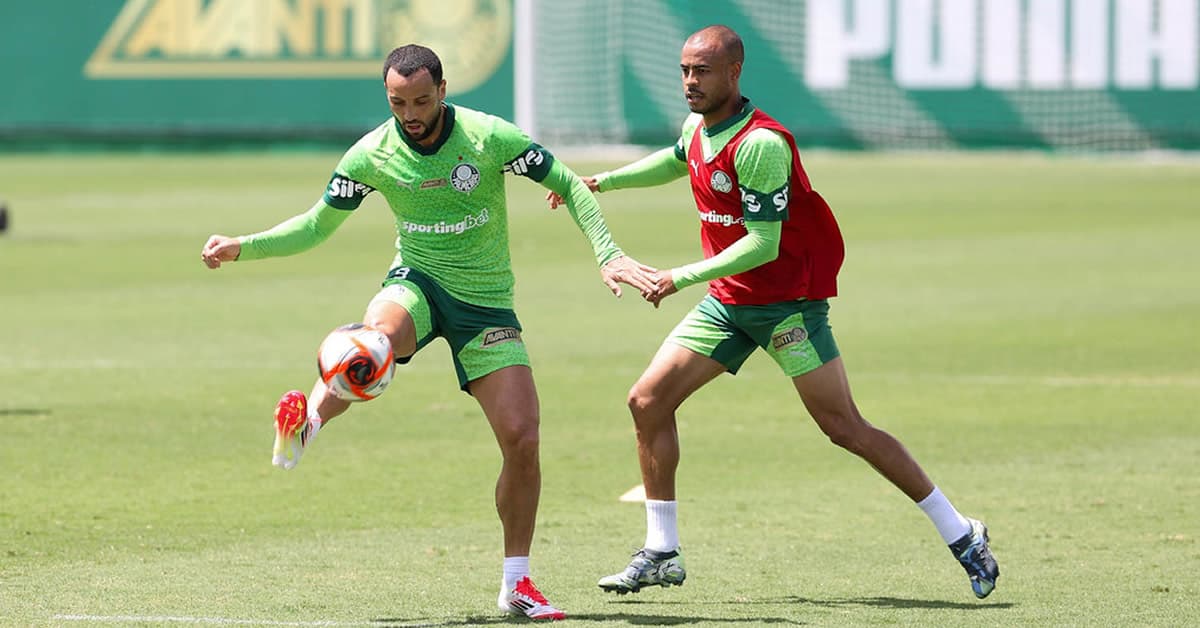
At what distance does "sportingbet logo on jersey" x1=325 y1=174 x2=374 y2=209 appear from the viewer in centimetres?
822

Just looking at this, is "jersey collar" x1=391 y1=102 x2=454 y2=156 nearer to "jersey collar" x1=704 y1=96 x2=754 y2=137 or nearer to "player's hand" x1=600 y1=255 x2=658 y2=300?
"player's hand" x1=600 y1=255 x2=658 y2=300

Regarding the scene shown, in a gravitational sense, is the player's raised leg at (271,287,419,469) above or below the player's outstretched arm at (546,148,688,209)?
below

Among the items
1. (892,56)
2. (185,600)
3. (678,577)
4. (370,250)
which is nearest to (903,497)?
(678,577)

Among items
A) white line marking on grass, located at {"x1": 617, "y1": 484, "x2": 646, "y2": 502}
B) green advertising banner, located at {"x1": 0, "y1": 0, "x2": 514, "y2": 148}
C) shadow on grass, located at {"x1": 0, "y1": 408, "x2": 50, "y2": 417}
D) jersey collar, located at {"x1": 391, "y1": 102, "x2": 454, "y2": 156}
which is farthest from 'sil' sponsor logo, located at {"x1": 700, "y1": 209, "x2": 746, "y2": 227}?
green advertising banner, located at {"x1": 0, "y1": 0, "x2": 514, "y2": 148}

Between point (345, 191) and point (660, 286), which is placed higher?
point (345, 191)

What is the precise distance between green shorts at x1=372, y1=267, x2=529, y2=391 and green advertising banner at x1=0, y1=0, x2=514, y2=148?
38565 millimetres

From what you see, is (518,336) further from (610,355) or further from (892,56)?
(892,56)

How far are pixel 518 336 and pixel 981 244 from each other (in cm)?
1948

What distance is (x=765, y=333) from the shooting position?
8656 mm

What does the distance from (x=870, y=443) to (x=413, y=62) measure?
2524 mm

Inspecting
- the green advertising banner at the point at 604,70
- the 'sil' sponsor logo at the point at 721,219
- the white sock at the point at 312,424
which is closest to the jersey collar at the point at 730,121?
the 'sil' sponsor logo at the point at 721,219

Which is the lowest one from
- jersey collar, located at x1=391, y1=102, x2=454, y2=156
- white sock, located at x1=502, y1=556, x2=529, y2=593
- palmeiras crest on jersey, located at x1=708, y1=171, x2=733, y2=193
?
white sock, located at x1=502, y1=556, x2=529, y2=593

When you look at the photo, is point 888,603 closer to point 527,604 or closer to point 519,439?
point 527,604

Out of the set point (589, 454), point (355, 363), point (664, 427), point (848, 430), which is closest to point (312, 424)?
point (355, 363)
